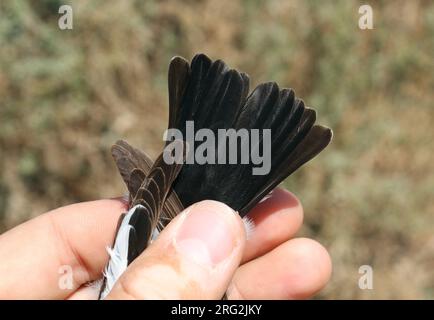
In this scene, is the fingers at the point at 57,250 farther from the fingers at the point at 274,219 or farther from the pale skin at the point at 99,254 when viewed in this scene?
the fingers at the point at 274,219

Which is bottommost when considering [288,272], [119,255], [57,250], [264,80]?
[288,272]

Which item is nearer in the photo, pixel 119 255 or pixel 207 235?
pixel 207 235

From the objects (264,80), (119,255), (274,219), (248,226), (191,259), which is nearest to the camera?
(191,259)

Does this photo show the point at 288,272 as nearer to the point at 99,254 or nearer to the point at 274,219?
the point at 274,219

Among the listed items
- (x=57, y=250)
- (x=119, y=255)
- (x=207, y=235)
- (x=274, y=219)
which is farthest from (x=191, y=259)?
(x=57, y=250)

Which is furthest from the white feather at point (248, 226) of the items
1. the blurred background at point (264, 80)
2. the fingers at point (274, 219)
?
the blurred background at point (264, 80)

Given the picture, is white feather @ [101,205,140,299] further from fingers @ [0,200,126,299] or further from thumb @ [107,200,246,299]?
fingers @ [0,200,126,299]

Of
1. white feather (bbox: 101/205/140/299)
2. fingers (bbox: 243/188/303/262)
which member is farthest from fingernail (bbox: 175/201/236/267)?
fingers (bbox: 243/188/303/262)
